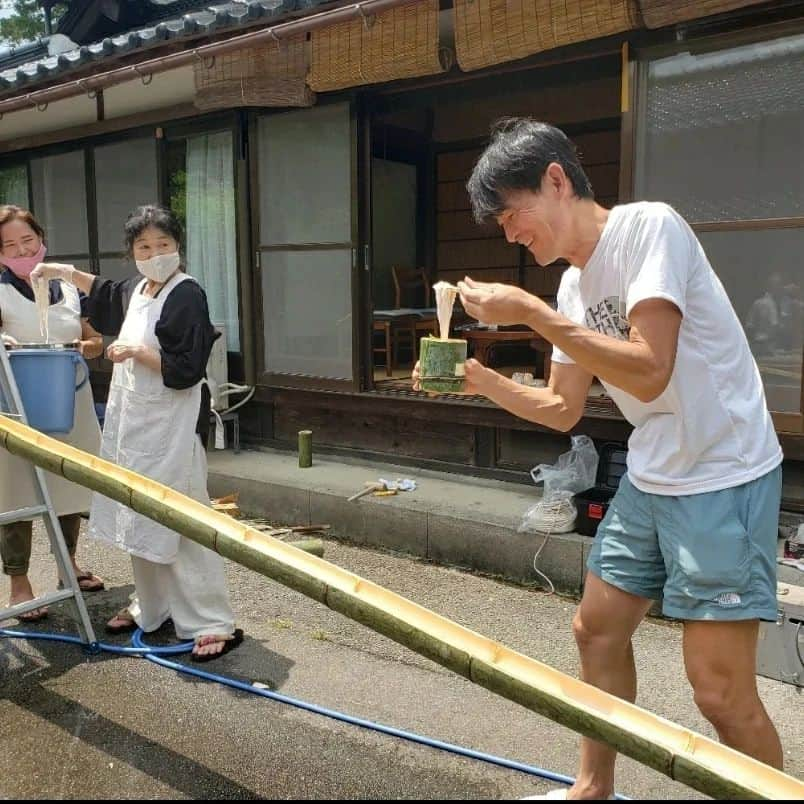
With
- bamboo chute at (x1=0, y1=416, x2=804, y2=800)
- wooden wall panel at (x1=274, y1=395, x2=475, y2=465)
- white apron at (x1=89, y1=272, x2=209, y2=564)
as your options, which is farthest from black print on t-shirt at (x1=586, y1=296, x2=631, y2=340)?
wooden wall panel at (x1=274, y1=395, x2=475, y2=465)

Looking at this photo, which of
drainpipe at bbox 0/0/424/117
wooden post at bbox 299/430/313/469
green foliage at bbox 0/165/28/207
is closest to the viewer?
drainpipe at bbox 0/0/424/117

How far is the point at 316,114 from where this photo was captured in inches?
236

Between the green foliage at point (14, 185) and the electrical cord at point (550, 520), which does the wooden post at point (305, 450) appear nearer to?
the electrical cord at point (550, 520)

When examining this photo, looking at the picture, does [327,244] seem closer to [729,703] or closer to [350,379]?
[350,379]

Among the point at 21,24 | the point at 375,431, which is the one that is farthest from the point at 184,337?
the point at 21,24

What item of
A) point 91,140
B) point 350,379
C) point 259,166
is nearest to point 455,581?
point 350,379

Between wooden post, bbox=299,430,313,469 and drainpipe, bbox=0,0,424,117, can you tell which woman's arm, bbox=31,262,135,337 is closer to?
drainpipe, bbox=0,0,424,117

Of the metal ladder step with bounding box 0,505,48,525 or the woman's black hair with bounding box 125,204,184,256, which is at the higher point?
the woman's black hair with bounding box 125,204,184,256

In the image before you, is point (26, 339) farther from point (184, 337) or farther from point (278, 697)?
point (278, 697)

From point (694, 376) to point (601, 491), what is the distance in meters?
2.59

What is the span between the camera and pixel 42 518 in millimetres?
3576

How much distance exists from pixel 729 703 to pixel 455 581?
8.89ft

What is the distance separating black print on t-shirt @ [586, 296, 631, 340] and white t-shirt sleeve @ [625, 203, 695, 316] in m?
0.10

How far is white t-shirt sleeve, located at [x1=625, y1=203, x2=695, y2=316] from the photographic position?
1.78 metres
